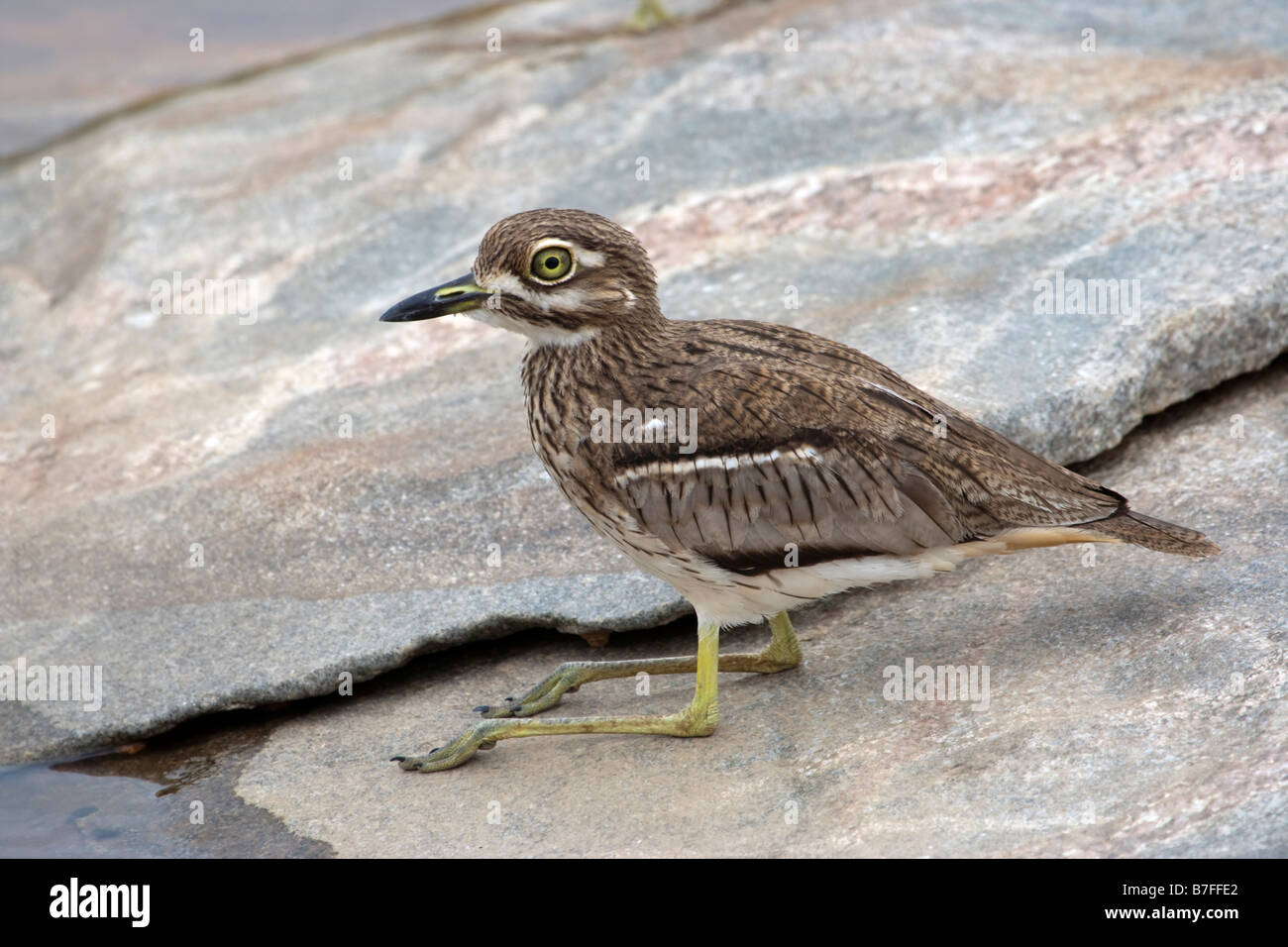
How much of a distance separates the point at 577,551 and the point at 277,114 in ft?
18.0

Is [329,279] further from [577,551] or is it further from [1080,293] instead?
[1080,293]

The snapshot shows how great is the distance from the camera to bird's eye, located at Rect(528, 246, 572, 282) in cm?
529

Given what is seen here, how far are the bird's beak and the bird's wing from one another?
30.0 inches

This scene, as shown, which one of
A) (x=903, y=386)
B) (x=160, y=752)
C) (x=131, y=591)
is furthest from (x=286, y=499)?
(x=903, y=386)

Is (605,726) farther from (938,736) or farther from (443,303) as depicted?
(443,303)

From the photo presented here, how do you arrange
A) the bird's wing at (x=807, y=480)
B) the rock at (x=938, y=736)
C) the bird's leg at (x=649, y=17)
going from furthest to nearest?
the bird's leg at (x=649, y=17), the bird's wing at (x=807, y=480), the rock at (x=938, y=736)

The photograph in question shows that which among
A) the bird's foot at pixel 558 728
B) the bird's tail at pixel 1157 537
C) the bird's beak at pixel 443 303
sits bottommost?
the bird's foot at pixel 558 728

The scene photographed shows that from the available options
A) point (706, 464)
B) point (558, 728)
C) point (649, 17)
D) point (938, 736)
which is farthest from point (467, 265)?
point (938, 736)

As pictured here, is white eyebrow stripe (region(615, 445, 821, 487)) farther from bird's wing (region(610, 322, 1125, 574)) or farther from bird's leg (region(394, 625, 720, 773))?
bird's leg (region(394, 625, 720, 773))

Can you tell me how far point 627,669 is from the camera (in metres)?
5.74

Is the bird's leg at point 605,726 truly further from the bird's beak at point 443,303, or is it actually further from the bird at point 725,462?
the bird's beak at point 443,303

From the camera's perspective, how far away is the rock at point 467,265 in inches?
240

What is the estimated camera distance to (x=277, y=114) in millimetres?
10336

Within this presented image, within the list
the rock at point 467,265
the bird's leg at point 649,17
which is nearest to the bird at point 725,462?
the rock at point 467,265
